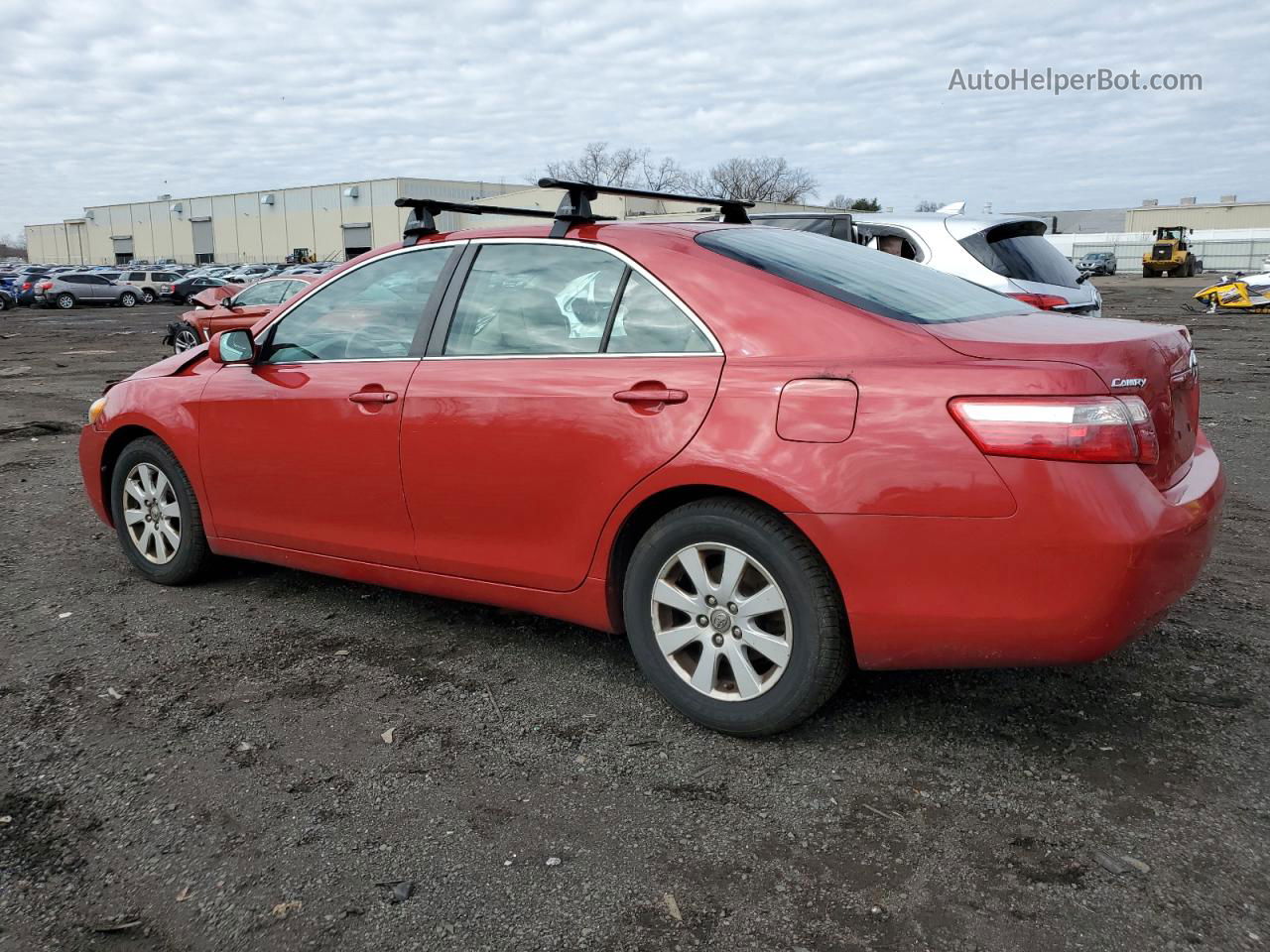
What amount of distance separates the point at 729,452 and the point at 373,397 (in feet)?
5.09

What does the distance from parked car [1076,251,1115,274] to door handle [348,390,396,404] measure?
2373 inches

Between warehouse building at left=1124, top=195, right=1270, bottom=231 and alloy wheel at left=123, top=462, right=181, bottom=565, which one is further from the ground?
warehouse building at left=1124, top=195, right=1270, bottom=231

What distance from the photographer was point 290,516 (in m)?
4.36

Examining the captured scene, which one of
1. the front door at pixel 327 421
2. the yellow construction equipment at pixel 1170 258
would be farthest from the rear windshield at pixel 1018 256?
the yellow construction equipment at pixel 1170 258

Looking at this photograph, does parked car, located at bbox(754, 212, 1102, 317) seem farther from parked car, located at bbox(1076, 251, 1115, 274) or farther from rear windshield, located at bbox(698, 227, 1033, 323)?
parked car, located at bbox(1076, 251, 1115, 274)

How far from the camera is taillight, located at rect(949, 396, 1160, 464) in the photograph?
2.73 metres

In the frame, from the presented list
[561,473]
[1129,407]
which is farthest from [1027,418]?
[561,473]

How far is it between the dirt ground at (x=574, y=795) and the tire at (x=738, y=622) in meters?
0.16

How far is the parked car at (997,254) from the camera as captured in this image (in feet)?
24.8

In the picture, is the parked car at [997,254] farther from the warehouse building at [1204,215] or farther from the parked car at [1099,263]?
the warehouse building at [1204,215]

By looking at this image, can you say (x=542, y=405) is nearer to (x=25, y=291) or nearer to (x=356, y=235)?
(x=25, y=291)

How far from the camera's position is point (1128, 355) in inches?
114

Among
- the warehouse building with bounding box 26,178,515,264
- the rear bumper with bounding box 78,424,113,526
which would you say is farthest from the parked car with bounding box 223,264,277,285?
the rear bumper with bounding box 78,424,113,526

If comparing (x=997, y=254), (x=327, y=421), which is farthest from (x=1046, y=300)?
(x=327, y=421)
